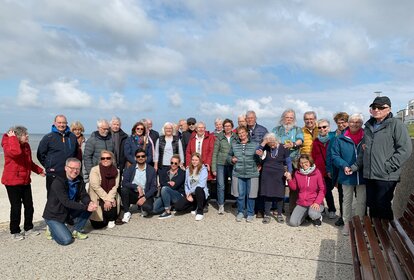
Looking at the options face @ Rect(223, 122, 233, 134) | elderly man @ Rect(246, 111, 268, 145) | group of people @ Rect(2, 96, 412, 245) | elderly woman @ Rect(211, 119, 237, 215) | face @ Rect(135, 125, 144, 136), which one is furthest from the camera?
face @ Rect(135, 125, 144, 136)

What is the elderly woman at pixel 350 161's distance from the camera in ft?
16.0

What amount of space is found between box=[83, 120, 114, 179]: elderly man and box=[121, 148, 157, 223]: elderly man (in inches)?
24.5

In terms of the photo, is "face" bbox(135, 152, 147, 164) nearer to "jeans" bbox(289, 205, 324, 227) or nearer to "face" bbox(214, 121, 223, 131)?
"face" bbox(214, 121, 223, 131)

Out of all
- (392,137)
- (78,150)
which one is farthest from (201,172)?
(392,137)

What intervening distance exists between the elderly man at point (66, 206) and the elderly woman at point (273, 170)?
2779mm

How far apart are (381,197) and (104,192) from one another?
13.5ft

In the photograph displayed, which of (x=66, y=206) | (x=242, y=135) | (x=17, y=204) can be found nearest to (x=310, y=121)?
(x=242, y=135)

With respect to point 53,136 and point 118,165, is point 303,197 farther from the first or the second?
point 53,136

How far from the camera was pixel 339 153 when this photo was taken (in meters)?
5.07

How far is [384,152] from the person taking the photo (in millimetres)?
4074

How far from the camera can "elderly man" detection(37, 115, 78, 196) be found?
5395mm

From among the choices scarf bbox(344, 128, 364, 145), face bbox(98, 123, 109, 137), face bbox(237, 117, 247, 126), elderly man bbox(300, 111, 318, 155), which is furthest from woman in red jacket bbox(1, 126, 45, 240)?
scarf bbox(344, 128, 364, 145)

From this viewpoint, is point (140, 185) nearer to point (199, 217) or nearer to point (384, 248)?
point (199, 217)

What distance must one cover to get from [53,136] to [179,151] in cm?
237
